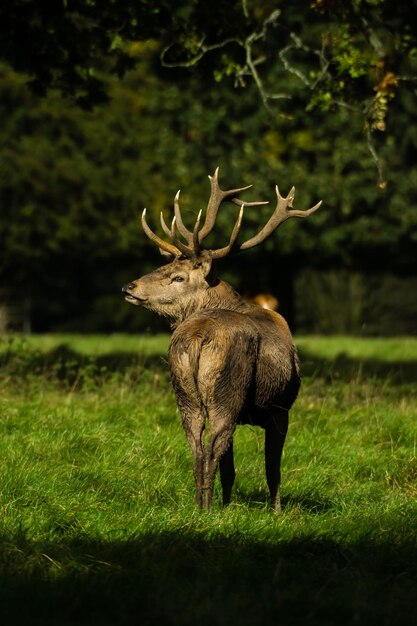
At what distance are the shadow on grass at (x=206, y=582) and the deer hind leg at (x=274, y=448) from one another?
116 centimetres

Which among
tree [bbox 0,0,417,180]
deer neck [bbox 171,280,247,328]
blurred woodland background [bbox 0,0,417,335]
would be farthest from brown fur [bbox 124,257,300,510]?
blurred woodland background [bbox 0,0,417,335]

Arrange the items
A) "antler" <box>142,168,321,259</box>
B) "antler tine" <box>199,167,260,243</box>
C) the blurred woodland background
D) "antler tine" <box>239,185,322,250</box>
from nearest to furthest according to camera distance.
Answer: "antler" <box>142,168,321,259</box>
"antler tine" <box>199,167,260,243</box>
"antler tine" <box>239,185,322,250</box>
the blurred woodland background

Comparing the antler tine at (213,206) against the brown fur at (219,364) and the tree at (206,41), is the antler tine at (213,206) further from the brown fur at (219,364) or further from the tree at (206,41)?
the tree at (206,41)

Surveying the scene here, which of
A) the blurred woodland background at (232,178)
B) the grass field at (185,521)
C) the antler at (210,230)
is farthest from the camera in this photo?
the blurred woodland background at (232,178)

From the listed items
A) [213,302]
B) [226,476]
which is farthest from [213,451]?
[213,302]

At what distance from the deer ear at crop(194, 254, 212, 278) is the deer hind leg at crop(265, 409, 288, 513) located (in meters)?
1.01

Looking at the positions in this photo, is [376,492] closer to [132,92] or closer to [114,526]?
[114,526]

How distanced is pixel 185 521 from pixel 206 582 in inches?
47.6

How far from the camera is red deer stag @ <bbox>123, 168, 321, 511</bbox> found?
730 centimetres

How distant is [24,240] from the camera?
31.2 meters

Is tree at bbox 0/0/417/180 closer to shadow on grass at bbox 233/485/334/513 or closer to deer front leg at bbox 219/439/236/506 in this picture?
shadow on grass at bbox 233/485/334/513

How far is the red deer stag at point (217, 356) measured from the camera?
7305mm

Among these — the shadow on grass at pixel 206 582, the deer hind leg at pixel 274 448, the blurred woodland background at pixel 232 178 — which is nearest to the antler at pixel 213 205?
the deer hind leg at pixel 274 448

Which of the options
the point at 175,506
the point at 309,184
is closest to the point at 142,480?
the point at 175,506
